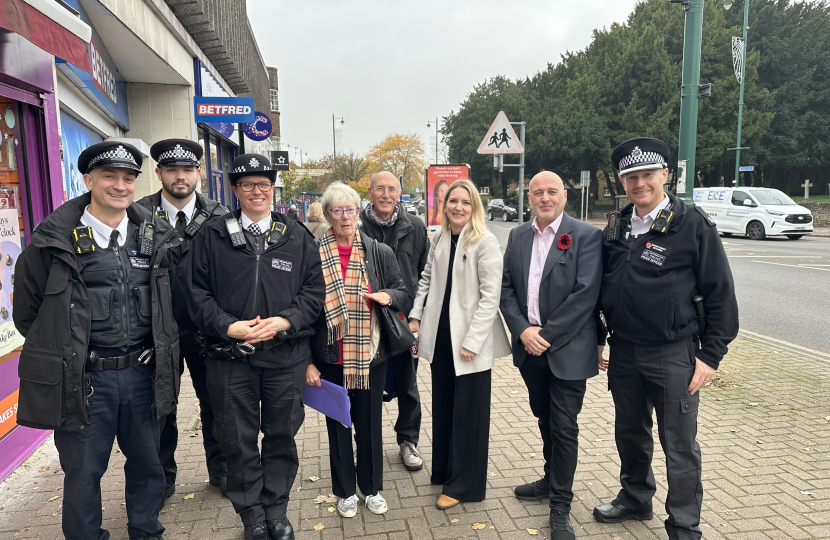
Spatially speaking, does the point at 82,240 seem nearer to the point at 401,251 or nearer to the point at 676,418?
the point at 401,251

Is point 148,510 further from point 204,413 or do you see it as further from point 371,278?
point 371,278

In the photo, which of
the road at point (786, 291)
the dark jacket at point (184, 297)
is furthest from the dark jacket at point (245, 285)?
the road at point (786, 291)

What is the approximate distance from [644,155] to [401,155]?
168 ft

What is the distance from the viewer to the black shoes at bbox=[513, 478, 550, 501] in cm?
344

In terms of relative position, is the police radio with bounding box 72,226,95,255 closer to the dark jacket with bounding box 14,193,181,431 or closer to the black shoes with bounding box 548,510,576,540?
the dark jacket with bounding box 14,193,181,431

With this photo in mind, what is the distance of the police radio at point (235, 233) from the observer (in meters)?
2.92

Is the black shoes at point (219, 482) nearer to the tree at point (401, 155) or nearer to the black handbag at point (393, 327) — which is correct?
the black handbag at point (393, 327)

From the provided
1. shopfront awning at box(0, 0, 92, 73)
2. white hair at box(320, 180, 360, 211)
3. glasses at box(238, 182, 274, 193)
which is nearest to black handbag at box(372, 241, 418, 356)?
white hair at box(320, 180, 360, 211)

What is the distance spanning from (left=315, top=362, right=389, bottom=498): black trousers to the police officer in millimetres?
288

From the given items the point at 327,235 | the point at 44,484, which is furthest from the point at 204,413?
the point at 327,235

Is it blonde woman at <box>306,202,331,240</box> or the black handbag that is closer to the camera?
the black handbag

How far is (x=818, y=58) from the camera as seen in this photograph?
3675cm

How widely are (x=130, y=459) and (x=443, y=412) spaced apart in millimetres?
1855

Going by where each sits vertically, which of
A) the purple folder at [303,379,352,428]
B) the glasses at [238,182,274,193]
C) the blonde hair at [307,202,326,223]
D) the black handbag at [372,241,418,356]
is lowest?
the purple folder at [303,379,352,428]
